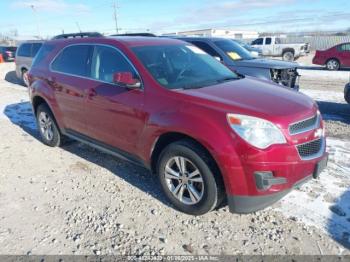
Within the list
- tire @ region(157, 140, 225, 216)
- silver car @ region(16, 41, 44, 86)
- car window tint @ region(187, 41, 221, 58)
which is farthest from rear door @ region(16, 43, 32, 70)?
tire @ region(157, 140, 225, 216)

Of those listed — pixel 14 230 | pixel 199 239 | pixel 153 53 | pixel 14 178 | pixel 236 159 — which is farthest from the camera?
pixel 14 178

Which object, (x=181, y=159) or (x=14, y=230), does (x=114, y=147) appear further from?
(x=14, y=230)

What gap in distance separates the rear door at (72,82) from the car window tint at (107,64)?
0.51 feet

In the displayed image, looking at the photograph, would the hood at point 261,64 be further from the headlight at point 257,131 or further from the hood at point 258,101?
the headlight at point 257,131

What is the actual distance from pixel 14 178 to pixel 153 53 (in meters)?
2.68

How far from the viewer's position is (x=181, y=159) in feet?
11.4

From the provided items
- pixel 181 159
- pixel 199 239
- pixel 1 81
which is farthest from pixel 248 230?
pixel 1 81

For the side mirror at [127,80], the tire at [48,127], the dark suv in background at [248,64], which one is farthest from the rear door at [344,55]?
the side mirror at [127,80]

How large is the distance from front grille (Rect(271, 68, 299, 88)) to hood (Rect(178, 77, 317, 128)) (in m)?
4.02

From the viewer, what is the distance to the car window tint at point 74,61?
4.68 m

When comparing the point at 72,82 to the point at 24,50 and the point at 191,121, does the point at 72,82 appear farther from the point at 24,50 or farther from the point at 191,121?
the point at 24,50

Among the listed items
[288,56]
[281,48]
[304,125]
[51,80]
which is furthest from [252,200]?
[281,48]

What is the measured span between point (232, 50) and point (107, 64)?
5051 mm

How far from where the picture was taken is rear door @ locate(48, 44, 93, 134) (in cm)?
464
